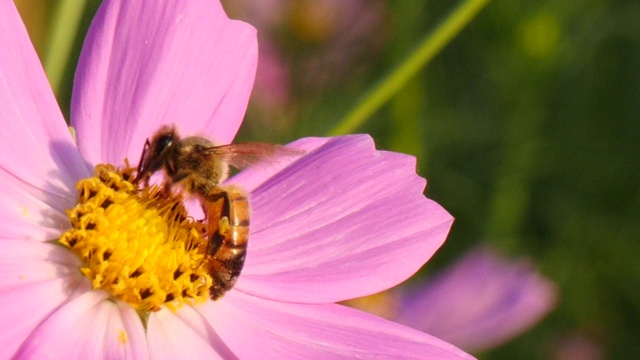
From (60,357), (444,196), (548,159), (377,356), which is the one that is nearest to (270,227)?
(377,356)

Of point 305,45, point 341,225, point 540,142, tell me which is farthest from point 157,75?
point 305,45

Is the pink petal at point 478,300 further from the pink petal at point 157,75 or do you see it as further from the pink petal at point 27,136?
the pink petal at point 27,136

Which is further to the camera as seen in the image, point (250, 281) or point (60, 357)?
point (250, 281)

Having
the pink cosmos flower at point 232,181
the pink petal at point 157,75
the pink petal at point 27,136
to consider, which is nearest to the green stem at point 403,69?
the pink cosmos flower at point 232,181

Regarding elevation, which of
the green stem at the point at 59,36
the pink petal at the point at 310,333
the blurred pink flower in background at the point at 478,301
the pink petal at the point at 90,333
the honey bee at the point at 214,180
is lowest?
the pink petal at the point at 90,333

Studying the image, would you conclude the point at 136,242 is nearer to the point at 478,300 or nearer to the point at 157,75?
the point at 157,75

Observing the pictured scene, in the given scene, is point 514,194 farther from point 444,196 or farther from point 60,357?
point 60,357

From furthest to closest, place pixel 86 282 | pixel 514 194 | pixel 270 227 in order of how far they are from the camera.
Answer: pixel 514 194 → pixel 270 227 → pixel 86 282
